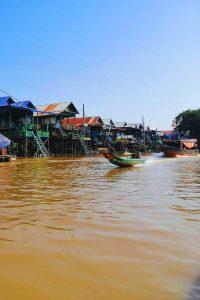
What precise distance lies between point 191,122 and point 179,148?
2943cm

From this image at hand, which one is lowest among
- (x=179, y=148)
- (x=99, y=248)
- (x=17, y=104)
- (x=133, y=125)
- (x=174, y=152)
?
(x=99, y=248)

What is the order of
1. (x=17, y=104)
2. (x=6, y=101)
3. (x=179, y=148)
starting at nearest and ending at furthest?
(x=6, y=101) → (x=17, y=104) → (x=179, y=148)

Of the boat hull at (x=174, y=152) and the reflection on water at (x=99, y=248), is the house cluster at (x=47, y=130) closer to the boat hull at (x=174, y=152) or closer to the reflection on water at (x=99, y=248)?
the boat hull at (x=174, y=152)

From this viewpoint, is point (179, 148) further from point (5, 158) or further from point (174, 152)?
point (5, 158)

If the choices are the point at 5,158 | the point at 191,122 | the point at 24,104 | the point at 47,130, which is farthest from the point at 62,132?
the point at 191,122

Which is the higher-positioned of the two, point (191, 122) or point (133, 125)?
point (191, 122)

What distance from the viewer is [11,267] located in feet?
13.5

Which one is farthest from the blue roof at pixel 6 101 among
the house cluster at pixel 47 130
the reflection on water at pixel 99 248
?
the reflection on water at pixel 99 248

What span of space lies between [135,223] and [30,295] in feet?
10.8

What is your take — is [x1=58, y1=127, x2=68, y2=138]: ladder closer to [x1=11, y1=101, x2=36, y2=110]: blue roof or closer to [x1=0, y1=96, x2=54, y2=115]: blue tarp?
[x1=0, y1=96, x2=54, y2=115]: blue tarp

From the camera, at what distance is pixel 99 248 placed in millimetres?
4895

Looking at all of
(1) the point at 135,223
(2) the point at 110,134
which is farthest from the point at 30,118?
(1) the point at 135,223

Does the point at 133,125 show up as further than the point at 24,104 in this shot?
Yes

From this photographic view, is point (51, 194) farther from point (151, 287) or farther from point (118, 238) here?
point (151, 287)
